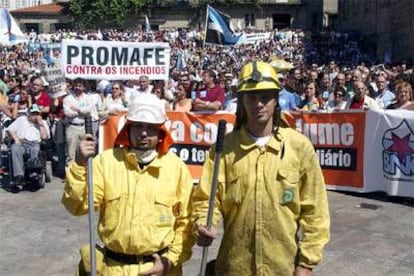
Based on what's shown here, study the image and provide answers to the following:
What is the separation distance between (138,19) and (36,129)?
64.9 meters

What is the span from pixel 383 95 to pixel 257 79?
8361 mm

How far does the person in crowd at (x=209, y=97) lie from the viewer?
11148mm

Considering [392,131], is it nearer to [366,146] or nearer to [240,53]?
[366,146]

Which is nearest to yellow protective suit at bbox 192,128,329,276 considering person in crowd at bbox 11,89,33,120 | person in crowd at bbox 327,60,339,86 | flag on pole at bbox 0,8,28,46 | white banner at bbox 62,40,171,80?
person in crowd at bbox 11,89,33,120

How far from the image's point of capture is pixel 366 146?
10078 millimetres

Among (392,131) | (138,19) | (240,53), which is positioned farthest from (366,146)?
(138,19)

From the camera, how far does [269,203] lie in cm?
355

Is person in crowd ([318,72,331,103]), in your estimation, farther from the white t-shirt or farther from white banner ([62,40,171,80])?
the white t-shirt

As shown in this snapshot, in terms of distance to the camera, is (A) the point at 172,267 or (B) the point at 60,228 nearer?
(A) the point at 172,267

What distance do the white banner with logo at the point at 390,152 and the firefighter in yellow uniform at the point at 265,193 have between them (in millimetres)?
6384

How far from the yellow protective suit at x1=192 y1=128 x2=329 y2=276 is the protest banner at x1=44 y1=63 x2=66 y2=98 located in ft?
31.0

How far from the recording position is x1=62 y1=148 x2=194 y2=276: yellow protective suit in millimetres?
3639

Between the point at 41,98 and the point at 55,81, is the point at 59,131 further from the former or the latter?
the point at 55,81

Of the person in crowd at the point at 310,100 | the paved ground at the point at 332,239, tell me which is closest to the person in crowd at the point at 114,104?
the paved ground at the point at 332,239
